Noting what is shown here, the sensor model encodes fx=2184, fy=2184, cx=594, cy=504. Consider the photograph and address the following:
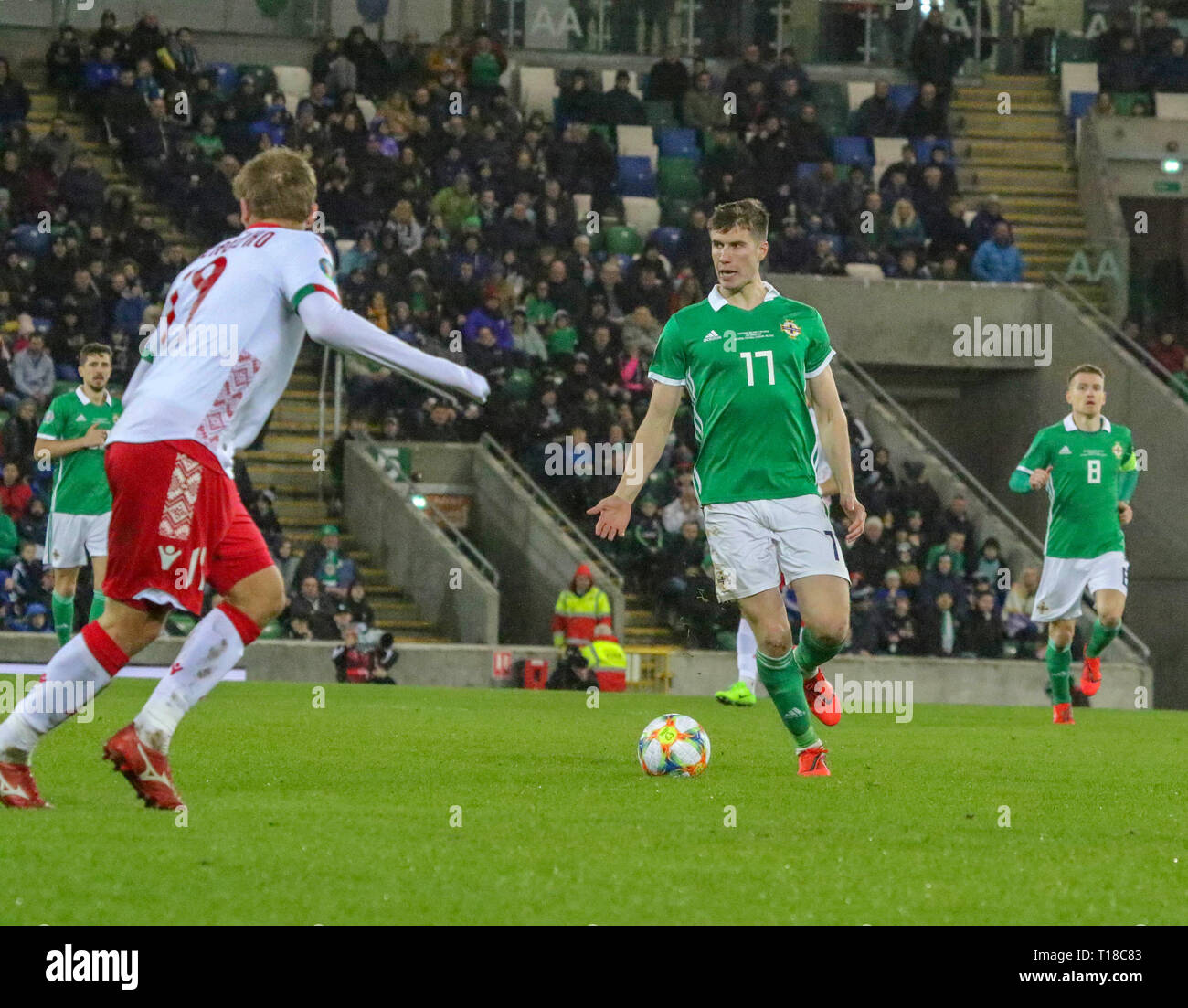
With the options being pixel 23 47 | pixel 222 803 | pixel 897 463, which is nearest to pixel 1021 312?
pixel 897 463

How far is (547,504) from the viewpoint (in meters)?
25.4

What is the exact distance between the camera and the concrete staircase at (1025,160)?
106ft

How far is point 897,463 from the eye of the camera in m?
27.9

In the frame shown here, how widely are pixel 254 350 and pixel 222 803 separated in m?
1.88

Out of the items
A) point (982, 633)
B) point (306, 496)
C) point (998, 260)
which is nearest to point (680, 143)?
point (998, 260)

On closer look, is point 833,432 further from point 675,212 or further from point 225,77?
Answer: point 225,77

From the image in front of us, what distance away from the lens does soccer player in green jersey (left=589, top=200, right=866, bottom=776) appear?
10.1 meters

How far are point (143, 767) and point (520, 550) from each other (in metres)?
17.7

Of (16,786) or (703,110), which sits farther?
(703,110)

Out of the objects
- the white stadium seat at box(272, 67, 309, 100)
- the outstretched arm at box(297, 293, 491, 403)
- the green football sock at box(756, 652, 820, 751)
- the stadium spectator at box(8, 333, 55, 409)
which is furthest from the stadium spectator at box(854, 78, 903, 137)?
the outstretched arm at box(297, 293, 491, 403)

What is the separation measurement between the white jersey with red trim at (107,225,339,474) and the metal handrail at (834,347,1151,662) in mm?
20362

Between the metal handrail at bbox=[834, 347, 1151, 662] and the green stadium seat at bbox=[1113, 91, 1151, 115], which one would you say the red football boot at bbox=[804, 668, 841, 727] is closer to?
the metal handrail at bbox=[834, 347, 1151, 662]

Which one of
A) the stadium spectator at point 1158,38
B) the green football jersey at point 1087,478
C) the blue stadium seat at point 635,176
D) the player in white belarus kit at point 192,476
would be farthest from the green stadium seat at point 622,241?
the player in white belarus kit at point 192,476

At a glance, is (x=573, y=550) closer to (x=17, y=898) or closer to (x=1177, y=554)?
(x=1177, y=554)
